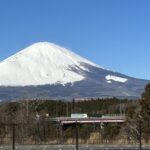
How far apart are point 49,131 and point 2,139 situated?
347cm

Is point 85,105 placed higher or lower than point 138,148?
higher

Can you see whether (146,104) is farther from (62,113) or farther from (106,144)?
(62,113)

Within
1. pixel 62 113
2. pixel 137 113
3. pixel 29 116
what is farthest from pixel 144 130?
pixel 62 113

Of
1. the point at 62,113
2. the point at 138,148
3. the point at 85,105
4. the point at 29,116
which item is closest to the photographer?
the point at 138,148

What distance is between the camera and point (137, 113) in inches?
1534

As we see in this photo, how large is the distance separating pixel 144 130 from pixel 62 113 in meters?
93.5

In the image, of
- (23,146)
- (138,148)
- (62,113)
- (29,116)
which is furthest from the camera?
(62,113)

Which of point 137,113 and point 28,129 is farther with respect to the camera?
point 137,113

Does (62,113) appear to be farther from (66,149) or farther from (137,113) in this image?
(66,149)

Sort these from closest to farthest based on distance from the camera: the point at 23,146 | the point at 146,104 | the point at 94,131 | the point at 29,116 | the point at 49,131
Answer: the point at 23,146, the point at 49,131, the point at 94,131, the point at 146,104, the point at 29,116

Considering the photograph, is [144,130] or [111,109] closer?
[144,130]

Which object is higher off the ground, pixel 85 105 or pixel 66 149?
pixel 85 105

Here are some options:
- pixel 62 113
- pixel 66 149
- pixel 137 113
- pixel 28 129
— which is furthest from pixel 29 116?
pixel 62 113

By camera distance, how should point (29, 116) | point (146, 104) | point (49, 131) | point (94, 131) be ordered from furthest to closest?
point (29, 116), point (146, 104), point (94, 131), point (49, 131)
